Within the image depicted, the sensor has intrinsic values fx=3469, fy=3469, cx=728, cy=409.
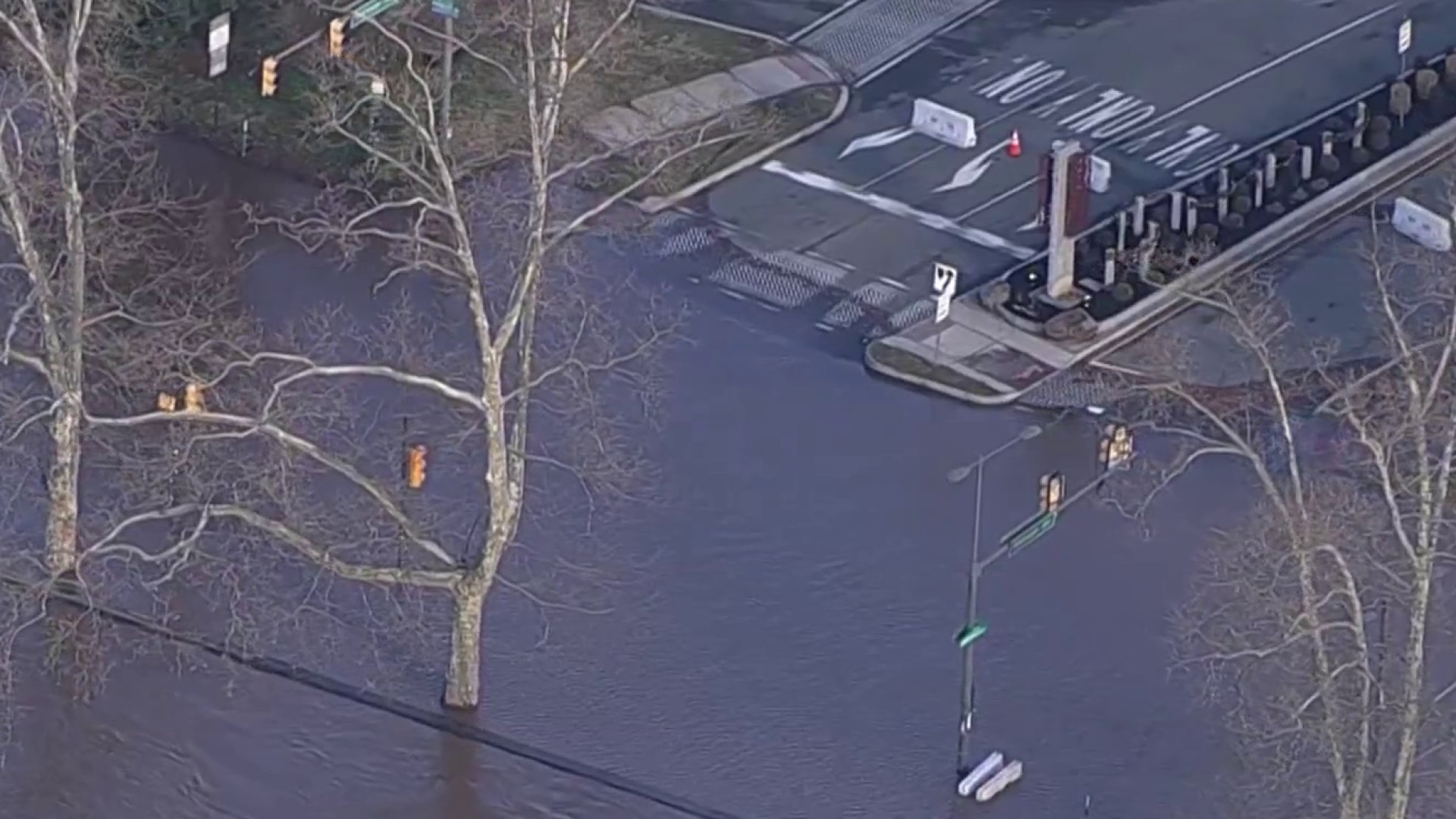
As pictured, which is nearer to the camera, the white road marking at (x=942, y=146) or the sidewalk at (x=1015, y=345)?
the sidewalk at (x=1015, y=345)

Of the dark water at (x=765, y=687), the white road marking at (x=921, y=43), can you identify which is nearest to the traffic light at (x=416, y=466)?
the dark water at (x=765, y=687)

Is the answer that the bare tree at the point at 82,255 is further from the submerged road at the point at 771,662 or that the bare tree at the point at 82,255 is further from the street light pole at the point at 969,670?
the street light pole at the point at 969,670

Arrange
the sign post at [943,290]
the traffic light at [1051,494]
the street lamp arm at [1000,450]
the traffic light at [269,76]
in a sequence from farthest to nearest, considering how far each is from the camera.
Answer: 1. the traffic light at [269,76]
2. the sign post at [943,290]
3. the street lamp arm at [1000,450]
4. the traffic light at [1051,494]

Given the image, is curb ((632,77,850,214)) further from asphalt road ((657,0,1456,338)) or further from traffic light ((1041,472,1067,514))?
traffic light ((1041,472,1067,514))

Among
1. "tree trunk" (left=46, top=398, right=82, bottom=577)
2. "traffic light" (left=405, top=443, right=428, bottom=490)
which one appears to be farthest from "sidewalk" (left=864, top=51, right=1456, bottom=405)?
"tree trunk" (left=46, top=398, right=82, bottom=577)

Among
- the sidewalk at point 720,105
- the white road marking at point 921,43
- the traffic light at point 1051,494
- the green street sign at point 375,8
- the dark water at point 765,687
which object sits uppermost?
the green street sign at point 375,8

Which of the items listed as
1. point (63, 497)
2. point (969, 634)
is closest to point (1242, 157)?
point (969, 634)
